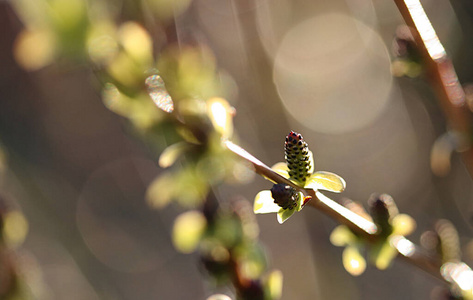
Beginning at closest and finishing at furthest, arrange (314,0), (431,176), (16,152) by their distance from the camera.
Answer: (431,176)
(16,152)
(314,0)

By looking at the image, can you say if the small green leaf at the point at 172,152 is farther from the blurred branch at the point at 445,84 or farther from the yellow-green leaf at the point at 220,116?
the blurred branch at the point at 445,84

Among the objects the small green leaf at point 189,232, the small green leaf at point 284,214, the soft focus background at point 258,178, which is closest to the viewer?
the small green leaf at point 284,214

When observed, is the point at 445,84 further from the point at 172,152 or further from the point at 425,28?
the point at 172,152

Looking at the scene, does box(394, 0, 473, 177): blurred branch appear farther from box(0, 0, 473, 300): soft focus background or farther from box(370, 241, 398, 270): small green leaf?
box(0, 0, 473, 300): soft focus background

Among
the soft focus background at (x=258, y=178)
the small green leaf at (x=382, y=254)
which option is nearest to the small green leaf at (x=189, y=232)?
the small green leaf at (x=382, y=254)

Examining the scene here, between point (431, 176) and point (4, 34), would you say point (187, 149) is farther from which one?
point (4, 34)

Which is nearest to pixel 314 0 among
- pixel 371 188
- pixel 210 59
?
pixel 371 188

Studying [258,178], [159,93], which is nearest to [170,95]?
[159,93]
